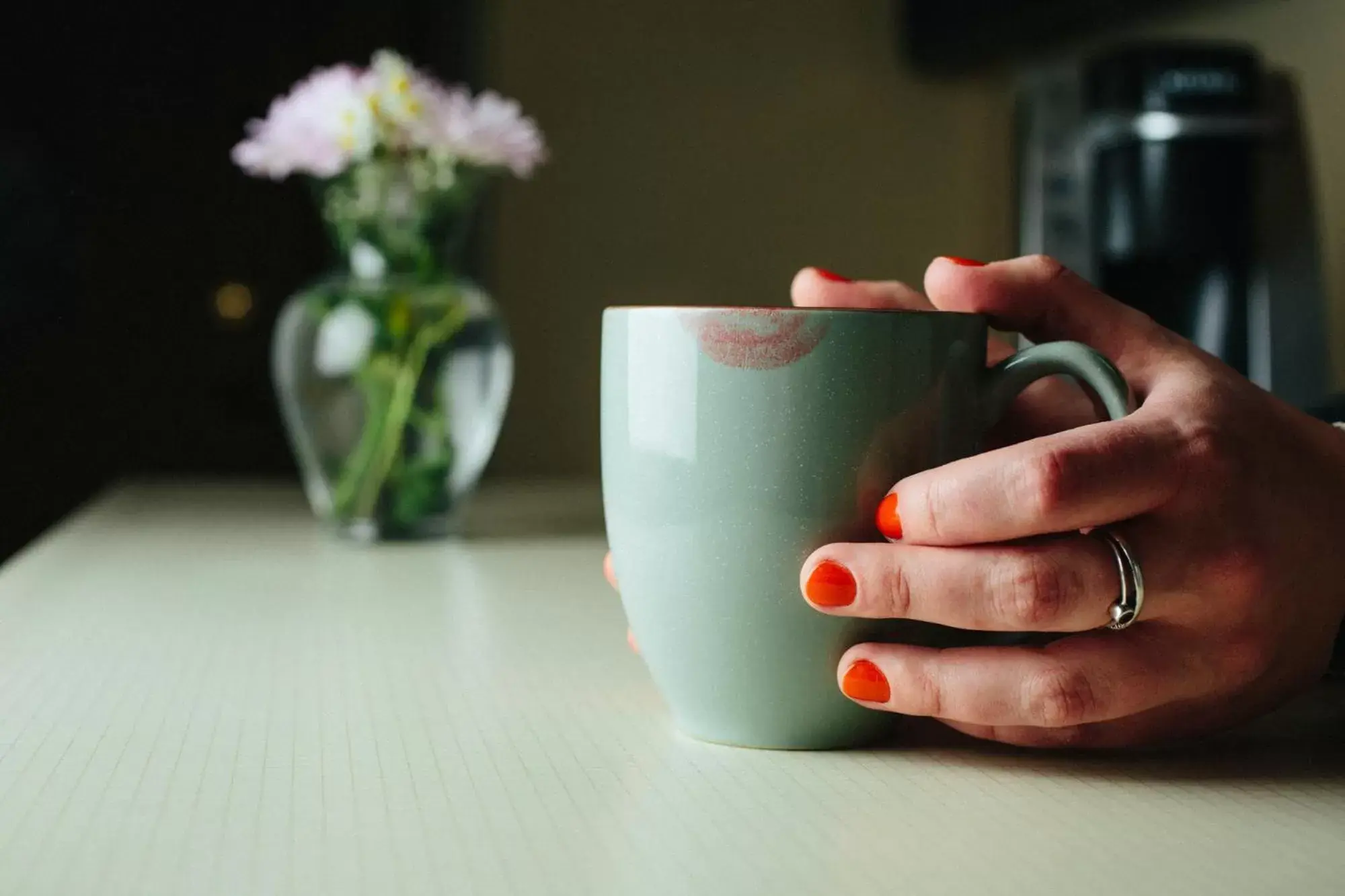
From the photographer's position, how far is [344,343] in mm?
1050

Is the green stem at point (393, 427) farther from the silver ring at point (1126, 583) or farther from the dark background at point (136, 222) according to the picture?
the dark background at point (136, 222)

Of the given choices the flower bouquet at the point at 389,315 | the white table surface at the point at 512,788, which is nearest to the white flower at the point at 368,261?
the flower bouquet at the point at 389,315

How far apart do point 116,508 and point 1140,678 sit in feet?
3.23

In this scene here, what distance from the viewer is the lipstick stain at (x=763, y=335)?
1.47 feet

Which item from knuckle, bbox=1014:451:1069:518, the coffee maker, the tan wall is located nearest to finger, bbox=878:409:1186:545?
knuckle, bbox=1014:451:1069:518

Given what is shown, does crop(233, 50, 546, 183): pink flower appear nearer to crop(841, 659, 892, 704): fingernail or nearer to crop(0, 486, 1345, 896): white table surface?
crop(0, 486, 1345, 896): white table surface

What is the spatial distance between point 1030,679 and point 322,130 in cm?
75

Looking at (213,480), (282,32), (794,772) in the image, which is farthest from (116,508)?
(282,32)

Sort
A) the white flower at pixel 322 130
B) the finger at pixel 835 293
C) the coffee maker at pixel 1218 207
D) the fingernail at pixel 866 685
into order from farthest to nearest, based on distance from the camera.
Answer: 1. the coffee maker at pixel 1218 207
2. the white flower at pixel 322 130
3. the finger at pixel 835 293
4. the fingernail at pixel 866 685

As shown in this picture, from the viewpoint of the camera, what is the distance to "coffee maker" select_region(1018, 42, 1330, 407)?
3.80 feet

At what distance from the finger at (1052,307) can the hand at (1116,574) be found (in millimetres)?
14

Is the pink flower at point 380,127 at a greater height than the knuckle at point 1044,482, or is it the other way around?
the pink flower at point 380,127

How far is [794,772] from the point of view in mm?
462

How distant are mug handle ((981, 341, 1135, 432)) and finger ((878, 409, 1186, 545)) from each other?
0.02 m
